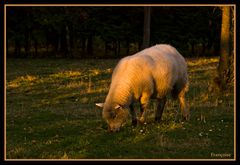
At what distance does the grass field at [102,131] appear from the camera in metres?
11.0

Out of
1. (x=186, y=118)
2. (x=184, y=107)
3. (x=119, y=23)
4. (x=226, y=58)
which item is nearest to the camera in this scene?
(x=186, y=118)

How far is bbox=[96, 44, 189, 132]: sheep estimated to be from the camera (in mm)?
13250

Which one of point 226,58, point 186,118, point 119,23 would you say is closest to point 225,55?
point 226,58

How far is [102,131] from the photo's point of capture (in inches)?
521

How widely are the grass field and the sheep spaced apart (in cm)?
46

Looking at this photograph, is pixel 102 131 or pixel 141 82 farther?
pixel 141 82

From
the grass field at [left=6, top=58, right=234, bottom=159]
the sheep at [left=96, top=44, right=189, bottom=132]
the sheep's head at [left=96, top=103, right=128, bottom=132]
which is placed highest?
the sheep at [left=96, top=44, right=189, bottom=132]

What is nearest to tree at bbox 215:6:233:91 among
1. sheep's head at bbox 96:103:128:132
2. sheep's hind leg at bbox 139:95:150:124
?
sheep's hind leg at bbox 139:95:150:124

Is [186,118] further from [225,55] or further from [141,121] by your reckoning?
[225,55]

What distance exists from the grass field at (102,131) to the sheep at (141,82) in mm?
461

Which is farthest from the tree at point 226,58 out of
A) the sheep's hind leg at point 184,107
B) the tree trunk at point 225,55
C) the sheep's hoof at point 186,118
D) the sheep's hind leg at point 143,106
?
the sheep's hind leg at point 143,106

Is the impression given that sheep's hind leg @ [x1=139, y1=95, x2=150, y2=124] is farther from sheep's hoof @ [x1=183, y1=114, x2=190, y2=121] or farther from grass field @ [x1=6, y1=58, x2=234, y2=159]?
sheep's hoof @ [x1=183, y1=114, x2=190, y2=121]

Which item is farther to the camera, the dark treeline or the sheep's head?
the dark treeline

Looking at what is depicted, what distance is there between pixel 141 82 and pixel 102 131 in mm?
1788
